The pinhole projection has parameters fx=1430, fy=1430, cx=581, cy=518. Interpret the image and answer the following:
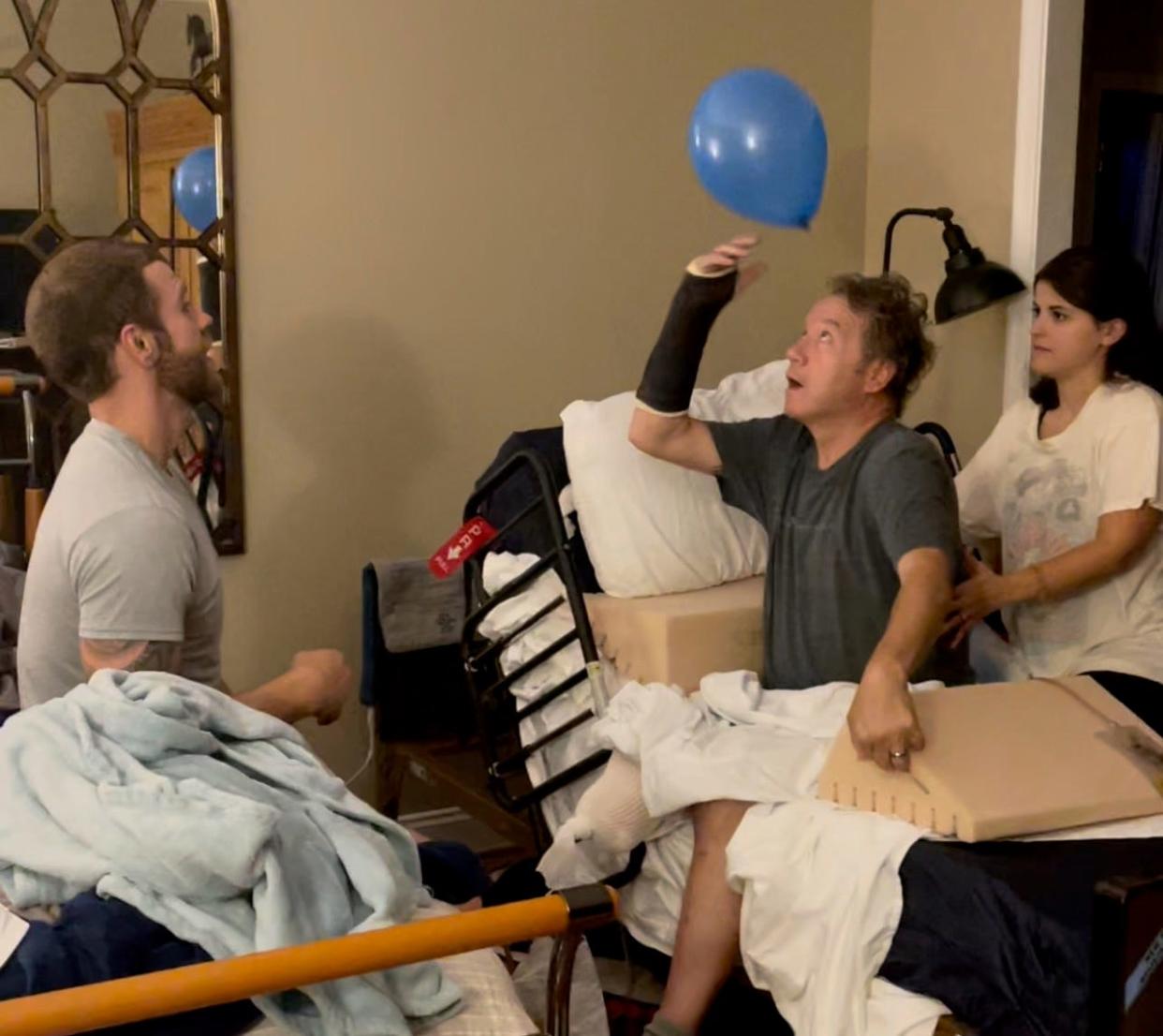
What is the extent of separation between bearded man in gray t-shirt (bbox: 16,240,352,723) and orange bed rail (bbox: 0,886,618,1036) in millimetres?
699

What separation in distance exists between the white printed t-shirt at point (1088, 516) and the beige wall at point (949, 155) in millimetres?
659

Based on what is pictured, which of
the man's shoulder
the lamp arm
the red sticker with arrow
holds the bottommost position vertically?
the red sticker with arrow

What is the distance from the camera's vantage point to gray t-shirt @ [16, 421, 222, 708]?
1772mm

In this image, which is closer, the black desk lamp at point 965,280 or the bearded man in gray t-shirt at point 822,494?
the bearded man in gray t-shirt at point 822,494

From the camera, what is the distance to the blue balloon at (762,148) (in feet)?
7.81

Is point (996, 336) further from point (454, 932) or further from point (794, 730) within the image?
point (454, 932)

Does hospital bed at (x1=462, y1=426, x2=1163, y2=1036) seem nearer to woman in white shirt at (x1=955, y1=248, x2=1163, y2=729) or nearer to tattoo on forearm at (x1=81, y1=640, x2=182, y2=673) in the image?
woman in white shirt at (x1=955, y1=248, x2=1163, y2=729)

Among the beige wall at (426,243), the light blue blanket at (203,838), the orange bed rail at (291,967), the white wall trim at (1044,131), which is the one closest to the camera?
the orange bed rail at (291,967)

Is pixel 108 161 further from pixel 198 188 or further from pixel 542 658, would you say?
pixel 542 658

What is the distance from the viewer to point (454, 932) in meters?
1.19

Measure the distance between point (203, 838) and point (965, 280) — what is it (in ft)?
6.88

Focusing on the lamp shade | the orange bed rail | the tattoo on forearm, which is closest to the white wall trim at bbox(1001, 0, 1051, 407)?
the lamp shade

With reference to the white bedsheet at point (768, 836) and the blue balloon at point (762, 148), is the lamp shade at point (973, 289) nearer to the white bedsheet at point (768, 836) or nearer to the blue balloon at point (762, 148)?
the blue balloon at point (762, 148)

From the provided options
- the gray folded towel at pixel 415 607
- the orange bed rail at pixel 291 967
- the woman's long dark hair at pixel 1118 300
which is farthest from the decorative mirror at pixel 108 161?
the orange bed rail at pixel 291 967
